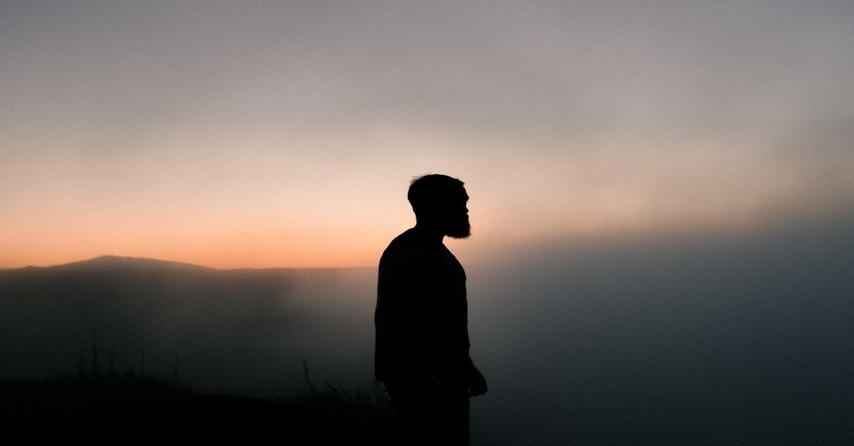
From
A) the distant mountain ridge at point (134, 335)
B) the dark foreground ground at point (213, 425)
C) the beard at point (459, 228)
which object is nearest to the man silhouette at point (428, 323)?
the beard at point (459, 228)

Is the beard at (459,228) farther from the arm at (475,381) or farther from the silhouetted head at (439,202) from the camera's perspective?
the arm at (475,381)

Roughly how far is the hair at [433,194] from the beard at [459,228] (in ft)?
0.42

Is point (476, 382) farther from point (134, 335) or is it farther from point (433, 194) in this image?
point (134, 335)

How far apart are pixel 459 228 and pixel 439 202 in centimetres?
22

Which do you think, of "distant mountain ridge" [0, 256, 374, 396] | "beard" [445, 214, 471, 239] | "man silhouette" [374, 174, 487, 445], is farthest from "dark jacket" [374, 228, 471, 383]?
"distant mountain ridge" [0, 256, 374, 396]

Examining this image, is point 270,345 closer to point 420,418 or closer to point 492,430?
point 492,430

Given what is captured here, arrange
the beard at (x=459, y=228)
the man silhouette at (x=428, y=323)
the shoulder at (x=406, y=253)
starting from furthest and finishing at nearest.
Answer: the beard at (x=459, y=228) < the shoulder at (x=406, y=253) < the man silhouette at (x=428, y=323)

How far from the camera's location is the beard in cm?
351

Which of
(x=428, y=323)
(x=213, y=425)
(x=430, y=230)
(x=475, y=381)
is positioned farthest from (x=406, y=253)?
(x=213, y=425)

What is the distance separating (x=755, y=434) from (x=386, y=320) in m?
229

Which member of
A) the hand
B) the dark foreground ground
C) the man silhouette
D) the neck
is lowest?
the dark foreground ground

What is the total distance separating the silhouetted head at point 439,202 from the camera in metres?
3.45

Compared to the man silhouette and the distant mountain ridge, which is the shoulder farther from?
the distant mountain ridge

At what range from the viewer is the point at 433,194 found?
345cm
